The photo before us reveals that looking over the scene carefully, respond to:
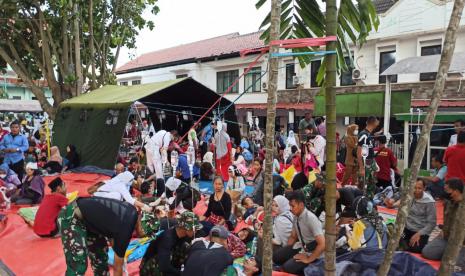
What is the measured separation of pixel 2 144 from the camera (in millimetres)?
9031

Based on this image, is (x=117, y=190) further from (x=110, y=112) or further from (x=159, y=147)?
(x=110, y=112)

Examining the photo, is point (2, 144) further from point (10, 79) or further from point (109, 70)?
point (10, 79)

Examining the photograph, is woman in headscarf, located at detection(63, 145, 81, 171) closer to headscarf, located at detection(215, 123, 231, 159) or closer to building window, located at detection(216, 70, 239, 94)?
headscarf, located at detection(215, 123, 231, 159)

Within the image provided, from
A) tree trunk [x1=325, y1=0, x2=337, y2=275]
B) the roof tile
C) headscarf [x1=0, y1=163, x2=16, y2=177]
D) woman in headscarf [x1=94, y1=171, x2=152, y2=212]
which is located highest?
the roof tile

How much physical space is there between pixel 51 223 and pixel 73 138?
8003 millimetres

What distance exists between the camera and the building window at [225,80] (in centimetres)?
2098

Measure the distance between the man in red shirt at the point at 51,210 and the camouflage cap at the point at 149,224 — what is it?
113cm

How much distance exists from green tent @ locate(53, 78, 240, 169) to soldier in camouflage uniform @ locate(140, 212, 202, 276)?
278 inches

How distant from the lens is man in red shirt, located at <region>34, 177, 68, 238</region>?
5385mm

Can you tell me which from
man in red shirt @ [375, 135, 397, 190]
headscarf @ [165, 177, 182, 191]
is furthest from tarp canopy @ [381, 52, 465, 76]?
headscarf @ [165, 177, 182, 191]

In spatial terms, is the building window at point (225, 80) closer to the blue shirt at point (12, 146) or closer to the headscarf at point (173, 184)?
the blue shirt at point (12, 146)

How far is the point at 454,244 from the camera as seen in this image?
184 cm

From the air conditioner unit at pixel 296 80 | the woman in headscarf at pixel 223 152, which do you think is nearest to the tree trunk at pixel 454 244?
the woman in headscarf at pixel 223 152

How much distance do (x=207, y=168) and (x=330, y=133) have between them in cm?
817
